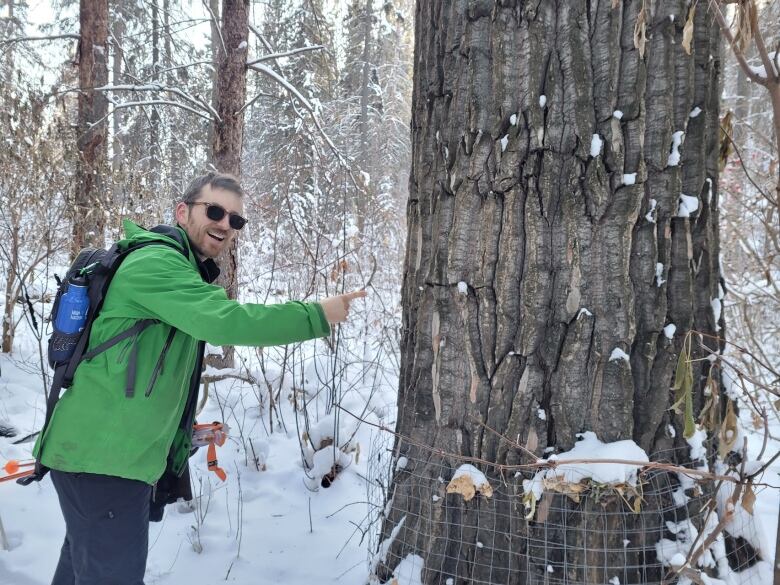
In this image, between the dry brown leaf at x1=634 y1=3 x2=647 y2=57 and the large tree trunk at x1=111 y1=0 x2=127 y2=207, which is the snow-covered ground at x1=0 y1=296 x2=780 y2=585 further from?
the large tree trunk at x1=111 y1=0 x2=127 y2=207

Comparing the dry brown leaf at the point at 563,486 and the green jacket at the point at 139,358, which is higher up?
the green jacket at the point at 139,358

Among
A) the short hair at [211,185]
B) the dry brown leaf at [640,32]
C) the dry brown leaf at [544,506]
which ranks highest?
the dry brown leaf at [640,32]

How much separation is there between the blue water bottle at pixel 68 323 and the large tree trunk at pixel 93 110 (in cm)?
460

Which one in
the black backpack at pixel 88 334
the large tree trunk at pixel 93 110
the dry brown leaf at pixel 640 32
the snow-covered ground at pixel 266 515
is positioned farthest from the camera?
the large tree trunk at pixel 93 110

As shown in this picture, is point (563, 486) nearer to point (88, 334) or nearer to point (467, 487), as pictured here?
point (467, 487)

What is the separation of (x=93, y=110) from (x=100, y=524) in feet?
22.8

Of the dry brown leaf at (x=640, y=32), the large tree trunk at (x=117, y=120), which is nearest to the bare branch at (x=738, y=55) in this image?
the dry brown leaf at (x=640, y=32)

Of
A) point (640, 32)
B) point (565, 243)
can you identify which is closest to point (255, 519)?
point (565, 243)

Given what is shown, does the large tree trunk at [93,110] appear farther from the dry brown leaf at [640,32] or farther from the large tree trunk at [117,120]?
the dry brown leaf at [640,32]

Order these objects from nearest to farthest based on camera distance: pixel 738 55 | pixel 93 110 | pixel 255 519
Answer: pixel 738 55 < pixel 255 519 < pixel 93 110

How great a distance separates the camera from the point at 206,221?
6.89 ft

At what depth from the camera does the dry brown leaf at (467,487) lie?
1.76 meters

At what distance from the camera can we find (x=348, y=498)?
3170mm

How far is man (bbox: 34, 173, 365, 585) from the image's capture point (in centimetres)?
169
